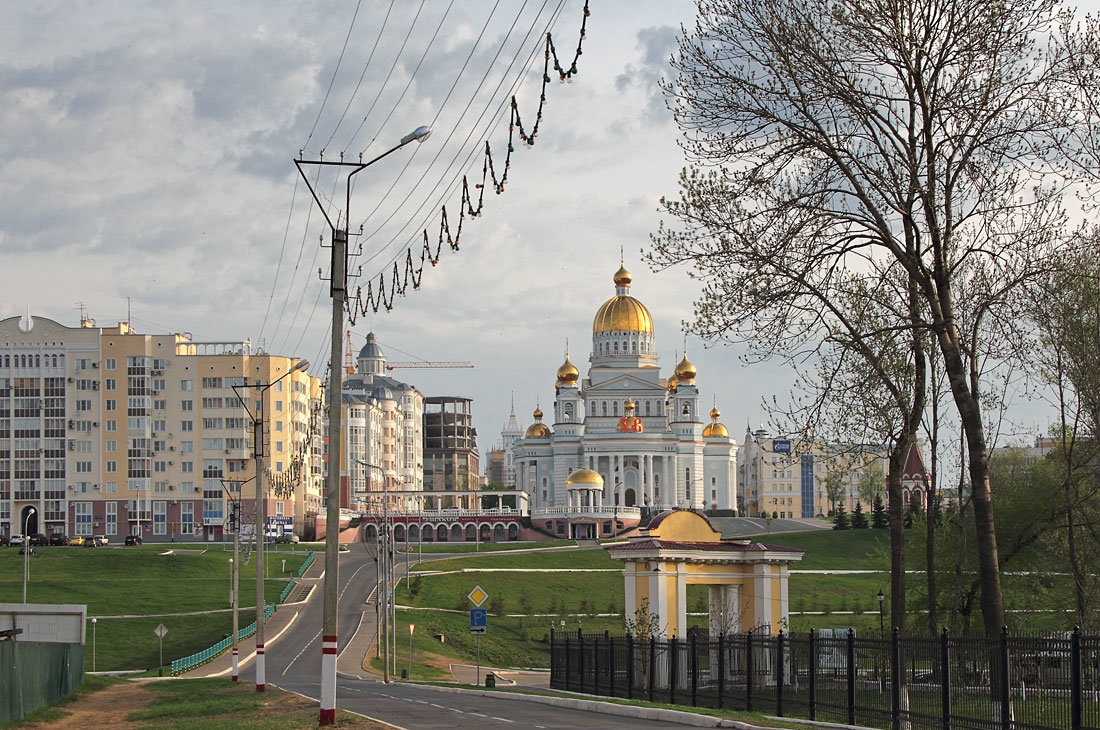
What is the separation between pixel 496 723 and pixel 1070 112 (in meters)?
16.5

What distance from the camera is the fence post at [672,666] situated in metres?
33.9

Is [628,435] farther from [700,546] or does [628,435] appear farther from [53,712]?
[53,712]

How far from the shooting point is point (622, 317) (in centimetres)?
16875

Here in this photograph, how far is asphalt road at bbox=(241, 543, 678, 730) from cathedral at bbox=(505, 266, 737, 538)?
8422 centimetres

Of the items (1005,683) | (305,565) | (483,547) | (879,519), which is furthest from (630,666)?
(879,519)

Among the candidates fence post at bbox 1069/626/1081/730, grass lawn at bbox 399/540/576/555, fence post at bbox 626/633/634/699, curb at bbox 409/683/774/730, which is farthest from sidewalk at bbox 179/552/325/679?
fence post at bbox 1069/626/1081/730

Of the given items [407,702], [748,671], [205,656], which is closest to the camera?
[748,671]

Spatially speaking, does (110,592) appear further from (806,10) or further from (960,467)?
(806,10)

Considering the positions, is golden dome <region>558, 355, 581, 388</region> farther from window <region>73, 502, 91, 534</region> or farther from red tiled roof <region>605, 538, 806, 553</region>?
red tiled roof <region>605, 538, 806, 553</region>

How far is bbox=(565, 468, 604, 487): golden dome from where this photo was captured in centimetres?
14838

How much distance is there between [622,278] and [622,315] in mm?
4679

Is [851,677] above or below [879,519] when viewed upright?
above

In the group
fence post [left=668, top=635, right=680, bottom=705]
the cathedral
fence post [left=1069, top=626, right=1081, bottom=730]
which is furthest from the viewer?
the cathedral

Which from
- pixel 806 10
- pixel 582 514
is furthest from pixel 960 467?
pixel 582 514
